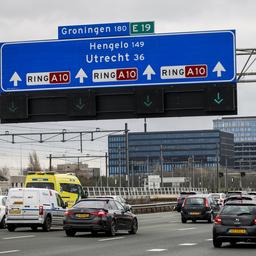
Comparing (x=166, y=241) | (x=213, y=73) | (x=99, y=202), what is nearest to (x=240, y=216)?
(x=166, y=241)

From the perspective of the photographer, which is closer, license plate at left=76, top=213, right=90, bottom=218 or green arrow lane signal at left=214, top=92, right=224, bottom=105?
license plate at left=76, top=213, right=90, bottom=218

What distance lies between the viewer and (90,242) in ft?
75.2

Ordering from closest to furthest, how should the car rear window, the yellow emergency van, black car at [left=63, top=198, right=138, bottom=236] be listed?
black car at [left=63, top=198, right=138, bottom=236]
the car rear window
the yellow emergency van

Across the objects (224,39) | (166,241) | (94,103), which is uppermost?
(224,39)

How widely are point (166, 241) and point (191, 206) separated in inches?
682

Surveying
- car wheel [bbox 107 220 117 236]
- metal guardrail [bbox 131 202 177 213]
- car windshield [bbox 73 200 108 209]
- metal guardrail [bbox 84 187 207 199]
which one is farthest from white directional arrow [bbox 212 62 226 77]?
metal guardrail [bbox 84 187 207 199]

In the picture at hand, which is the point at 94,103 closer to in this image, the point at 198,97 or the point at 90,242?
the point at 198,97

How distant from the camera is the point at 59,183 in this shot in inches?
1682

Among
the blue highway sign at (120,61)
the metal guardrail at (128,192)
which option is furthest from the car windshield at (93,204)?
the metal guardrail at (128,192)

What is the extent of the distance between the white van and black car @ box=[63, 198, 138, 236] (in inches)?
130

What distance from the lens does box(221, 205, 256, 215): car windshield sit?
70.5 ft

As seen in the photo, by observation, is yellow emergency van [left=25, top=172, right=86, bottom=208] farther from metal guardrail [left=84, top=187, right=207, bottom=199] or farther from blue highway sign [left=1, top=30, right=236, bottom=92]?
metal guardrail [left=84, top=187, right=207, bottom=199]

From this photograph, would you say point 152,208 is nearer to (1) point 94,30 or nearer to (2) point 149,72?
(1) point 94,30

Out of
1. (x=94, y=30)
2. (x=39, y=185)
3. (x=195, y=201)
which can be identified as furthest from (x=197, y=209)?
(x=94, y=30)
